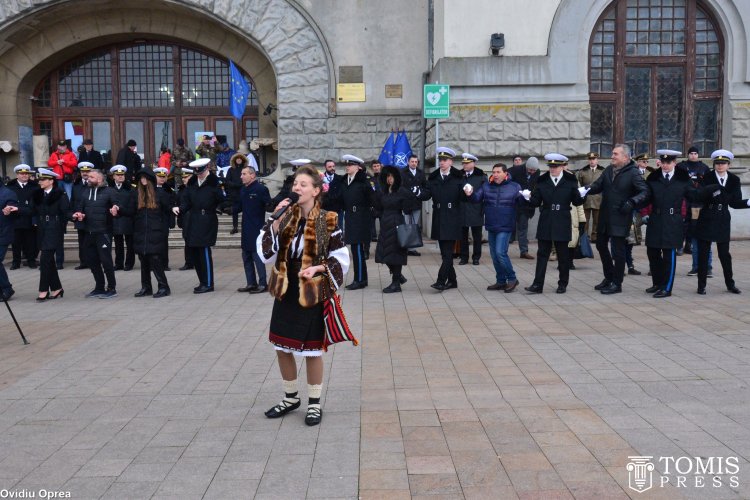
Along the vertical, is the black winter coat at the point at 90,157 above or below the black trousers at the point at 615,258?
above

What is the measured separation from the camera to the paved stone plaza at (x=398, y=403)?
14.2 feet

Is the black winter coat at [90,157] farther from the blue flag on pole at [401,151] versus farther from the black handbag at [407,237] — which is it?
the black handbag at [407,237]

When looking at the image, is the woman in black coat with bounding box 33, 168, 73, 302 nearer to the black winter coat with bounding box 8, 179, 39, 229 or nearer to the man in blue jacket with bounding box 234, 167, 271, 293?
the black winter coat with bounding box 8, 179, 39, 229

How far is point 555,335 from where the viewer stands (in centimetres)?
803

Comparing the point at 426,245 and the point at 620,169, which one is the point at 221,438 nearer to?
the point at 620,169

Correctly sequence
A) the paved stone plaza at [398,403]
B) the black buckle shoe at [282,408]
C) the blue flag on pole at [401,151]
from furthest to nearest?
the blue flag on pole at [401,151] → the black buckle shoe at [282,408] → the paved stone plaza at [398,403]

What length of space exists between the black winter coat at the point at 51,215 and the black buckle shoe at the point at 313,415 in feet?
22.8

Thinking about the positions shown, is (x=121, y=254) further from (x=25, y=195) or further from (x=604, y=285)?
(x=604, y=285)

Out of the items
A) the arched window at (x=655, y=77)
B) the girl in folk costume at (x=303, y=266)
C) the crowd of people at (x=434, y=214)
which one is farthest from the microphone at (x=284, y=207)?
the arched window at (x=655, y=77)

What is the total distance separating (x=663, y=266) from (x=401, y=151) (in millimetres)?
9108

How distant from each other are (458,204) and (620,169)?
2.28 meters

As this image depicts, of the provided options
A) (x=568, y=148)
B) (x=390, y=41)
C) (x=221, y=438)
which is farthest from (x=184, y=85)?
→ (x=221, y=438)

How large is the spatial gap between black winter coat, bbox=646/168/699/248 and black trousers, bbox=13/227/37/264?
1117 cm

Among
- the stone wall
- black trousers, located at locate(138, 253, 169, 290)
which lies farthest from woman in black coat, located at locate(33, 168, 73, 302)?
the stone wall
